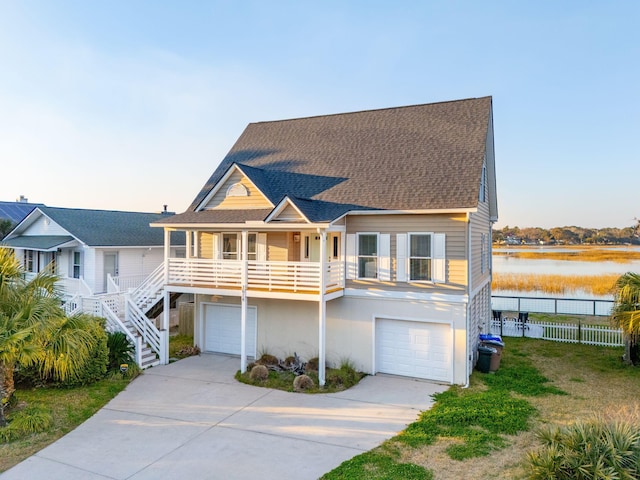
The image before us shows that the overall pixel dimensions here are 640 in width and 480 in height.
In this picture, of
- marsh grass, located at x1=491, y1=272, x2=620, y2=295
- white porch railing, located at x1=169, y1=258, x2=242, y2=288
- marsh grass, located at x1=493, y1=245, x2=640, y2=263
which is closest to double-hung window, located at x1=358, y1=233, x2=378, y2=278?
white porch railing, located at x1=169, y1=258, x2=242, y2=288

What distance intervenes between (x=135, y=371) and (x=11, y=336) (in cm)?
517

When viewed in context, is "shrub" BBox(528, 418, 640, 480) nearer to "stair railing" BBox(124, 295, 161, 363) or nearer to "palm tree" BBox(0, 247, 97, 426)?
"palm tree" BBox(0, 247, 97, 426)

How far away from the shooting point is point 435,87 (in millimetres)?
21797

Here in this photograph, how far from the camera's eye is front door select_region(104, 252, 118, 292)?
21.0m

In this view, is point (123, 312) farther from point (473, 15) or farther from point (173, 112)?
point (473, 15)

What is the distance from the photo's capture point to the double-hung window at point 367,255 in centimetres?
1406

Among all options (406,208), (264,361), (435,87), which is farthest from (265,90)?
(264,361)

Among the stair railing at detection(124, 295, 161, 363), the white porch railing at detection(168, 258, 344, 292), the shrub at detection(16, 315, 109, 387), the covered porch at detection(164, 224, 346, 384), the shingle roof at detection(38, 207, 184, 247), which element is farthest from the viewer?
the shingle roof at detection(38, 207, 184, 247)

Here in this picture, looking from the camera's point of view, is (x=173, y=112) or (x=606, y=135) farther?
(x=606, y=135)

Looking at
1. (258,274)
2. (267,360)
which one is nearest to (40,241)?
(258,274)

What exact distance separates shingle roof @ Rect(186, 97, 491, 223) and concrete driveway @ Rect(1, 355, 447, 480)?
5859 millimetres

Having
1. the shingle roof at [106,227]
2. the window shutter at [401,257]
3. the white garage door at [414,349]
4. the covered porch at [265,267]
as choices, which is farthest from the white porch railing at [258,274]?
the shingle roof at [106,227]

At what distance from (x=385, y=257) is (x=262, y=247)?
15.8 feet

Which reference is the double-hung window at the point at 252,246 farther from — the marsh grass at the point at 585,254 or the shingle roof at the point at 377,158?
the marsh grass at the point at 585,254
